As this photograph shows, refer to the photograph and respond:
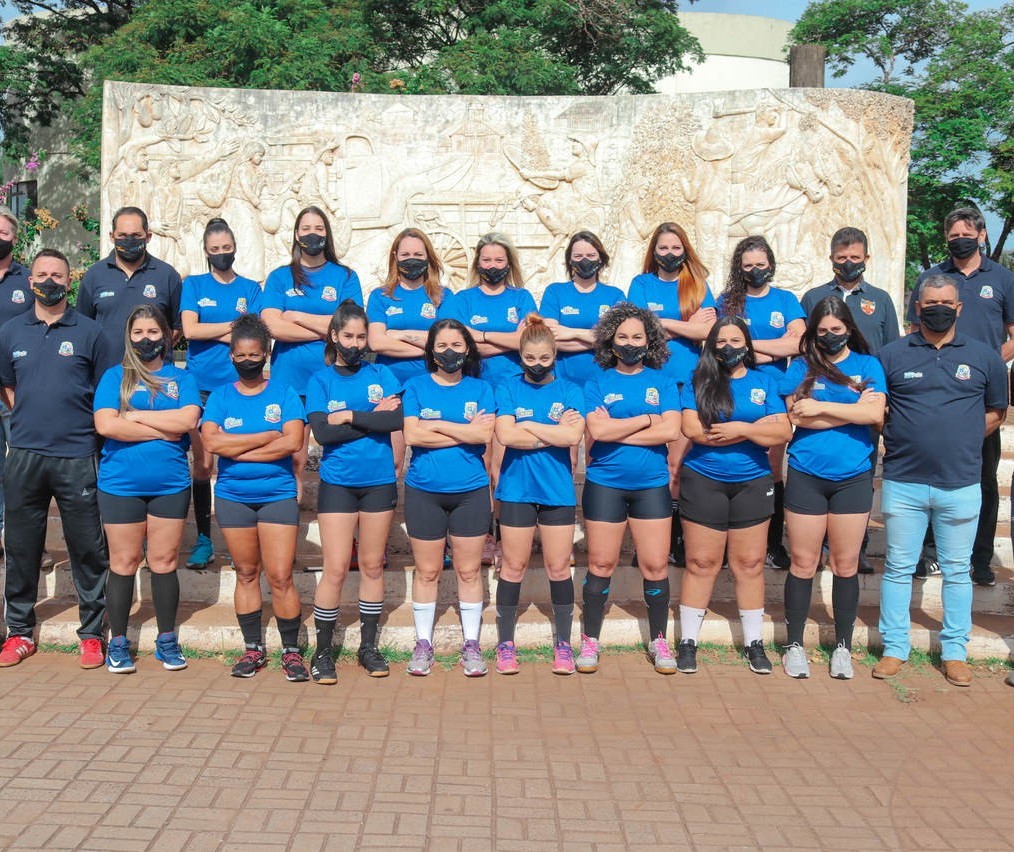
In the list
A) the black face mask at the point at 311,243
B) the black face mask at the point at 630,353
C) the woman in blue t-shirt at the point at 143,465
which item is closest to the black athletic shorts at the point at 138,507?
the woman in blue t-shirt at the point at 143,465

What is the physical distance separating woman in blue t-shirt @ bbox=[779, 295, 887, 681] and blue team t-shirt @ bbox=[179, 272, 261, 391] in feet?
10.9

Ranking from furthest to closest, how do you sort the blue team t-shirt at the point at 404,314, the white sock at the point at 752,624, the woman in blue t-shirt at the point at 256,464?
the blue team t-shirt at the point at 404,314
the white sock at the point at 752,624
the woman in blue t-shirt at the point at 256,464

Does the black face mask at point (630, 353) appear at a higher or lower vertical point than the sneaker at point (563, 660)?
higher

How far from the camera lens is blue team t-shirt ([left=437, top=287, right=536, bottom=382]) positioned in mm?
5832

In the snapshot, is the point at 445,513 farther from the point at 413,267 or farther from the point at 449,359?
the point at 413,267

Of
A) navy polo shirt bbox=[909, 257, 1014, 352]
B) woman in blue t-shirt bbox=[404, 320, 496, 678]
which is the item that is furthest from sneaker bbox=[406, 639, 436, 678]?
navy polo shirt bbox=[909, 257, 1014, 352]

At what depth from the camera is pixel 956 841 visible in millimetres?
3654

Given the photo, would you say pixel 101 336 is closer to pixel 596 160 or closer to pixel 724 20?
pixel 596 160

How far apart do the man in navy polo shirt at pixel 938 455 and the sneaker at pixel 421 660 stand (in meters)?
2.44

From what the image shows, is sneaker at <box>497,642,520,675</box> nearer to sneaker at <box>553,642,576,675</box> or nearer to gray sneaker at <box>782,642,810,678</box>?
sneaker at <box>553,642,576,675</box>

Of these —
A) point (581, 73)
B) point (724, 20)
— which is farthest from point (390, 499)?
point (724, 20)

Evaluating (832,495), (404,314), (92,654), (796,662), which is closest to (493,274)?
(404,314)

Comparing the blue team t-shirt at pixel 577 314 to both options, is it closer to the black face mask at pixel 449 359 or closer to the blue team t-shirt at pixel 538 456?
the blue team t-shirt at pixel 538 456

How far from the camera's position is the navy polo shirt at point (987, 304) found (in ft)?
19.2
